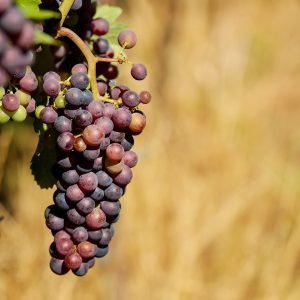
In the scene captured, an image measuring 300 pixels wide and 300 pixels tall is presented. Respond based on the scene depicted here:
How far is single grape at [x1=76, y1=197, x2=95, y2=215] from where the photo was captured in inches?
34.5

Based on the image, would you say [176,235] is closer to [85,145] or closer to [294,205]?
[294,205]

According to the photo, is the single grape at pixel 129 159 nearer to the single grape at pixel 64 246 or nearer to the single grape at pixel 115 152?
the single grape at pixel 115 152

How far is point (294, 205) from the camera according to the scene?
2949 millimetres

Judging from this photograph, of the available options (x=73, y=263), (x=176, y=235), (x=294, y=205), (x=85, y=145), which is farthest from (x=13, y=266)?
(x=85, y=145)

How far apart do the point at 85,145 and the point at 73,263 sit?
22 cm

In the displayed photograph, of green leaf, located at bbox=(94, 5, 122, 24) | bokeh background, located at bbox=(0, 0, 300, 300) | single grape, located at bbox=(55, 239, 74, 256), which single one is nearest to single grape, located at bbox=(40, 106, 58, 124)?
single grape, located at bbox=(55, 239, 74, 256)

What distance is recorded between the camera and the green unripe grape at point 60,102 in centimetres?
81

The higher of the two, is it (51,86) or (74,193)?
(51,86)

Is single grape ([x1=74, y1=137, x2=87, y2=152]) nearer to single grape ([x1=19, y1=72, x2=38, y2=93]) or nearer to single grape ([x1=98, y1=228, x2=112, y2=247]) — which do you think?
single grape ([x1=19, y1=72, x2=38, y2=93])

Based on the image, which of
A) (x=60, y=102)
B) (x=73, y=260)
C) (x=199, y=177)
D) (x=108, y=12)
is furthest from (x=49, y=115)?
(x=199, y=177)

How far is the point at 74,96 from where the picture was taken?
2.52ft

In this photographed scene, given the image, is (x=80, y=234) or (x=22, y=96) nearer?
(x=22, y=96)

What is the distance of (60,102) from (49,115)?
22mm

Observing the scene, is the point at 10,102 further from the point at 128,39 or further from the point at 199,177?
the point at 199,177
